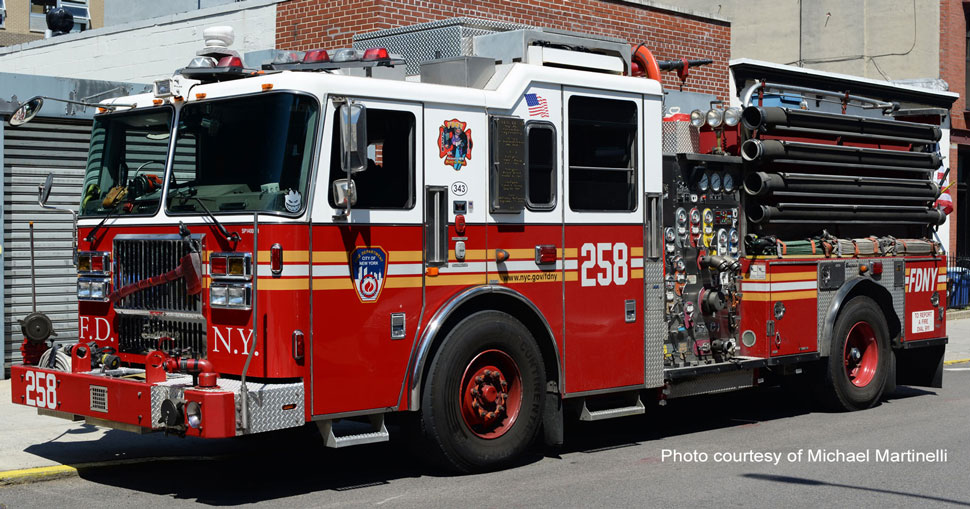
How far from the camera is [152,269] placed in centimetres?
782

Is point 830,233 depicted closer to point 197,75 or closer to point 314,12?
point 197,75

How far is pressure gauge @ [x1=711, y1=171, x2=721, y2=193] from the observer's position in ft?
33.1

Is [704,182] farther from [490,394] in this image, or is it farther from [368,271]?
[368,271]

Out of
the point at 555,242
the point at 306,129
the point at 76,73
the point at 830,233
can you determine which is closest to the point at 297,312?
the point at 306,129

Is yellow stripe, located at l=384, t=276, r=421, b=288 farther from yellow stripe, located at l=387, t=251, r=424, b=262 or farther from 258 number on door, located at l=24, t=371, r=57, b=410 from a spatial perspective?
258 number on door, located at l=24, t=371, r=57, b=410

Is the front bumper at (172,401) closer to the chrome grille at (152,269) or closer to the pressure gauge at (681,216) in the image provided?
the chrome grille at (152,269)

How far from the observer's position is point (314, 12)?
52.4ft

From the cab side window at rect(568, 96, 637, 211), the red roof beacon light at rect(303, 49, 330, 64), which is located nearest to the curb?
the red roof beacon light at rect(303, 49, 330, 64)

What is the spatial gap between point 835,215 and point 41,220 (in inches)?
335

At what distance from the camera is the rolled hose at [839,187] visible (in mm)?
10312

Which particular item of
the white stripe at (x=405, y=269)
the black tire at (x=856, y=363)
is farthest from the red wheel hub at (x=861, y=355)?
the white stripe at (x=405, y=269)

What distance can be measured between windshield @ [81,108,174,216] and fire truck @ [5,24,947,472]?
2 cm

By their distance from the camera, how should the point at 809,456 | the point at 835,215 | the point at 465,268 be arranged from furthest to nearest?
the point at 835,215 → the point at 809,456 → the point at 465,268

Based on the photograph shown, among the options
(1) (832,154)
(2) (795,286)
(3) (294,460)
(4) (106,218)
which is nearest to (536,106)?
(4) (106,218)
